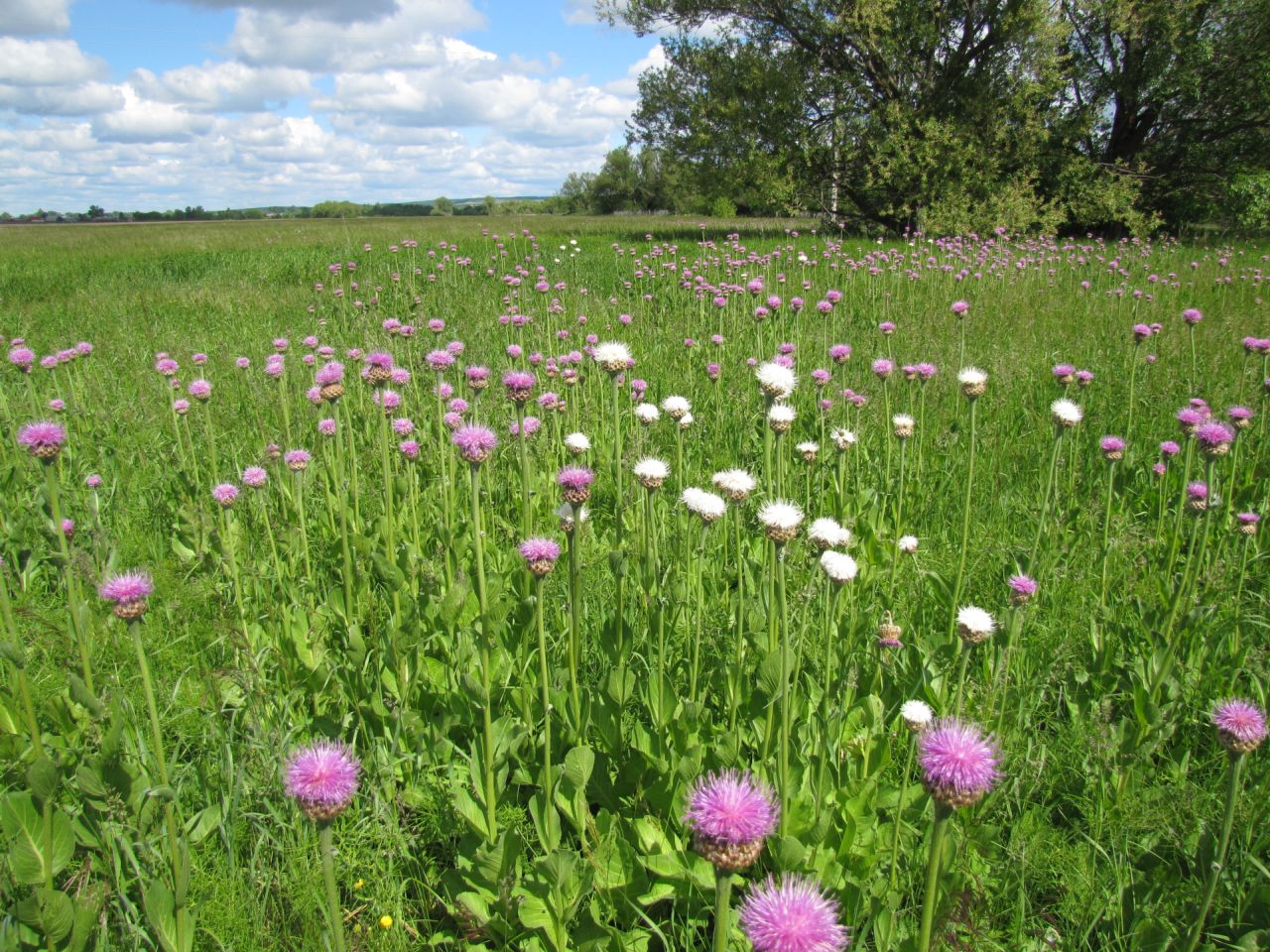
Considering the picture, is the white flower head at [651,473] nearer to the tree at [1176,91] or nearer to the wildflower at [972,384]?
the wildflower at [972,384]

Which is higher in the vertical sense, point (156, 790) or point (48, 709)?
point (156, 790)

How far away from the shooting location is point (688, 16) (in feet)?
60.0

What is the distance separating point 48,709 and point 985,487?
13.5ft

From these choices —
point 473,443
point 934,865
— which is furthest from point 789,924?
point 473,443

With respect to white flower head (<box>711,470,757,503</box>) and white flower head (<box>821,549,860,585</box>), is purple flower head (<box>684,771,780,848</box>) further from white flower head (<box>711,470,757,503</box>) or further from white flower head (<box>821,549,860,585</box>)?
white flower head (<box>711,470,757,503</box>)

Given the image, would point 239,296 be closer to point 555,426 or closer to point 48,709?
point 555,426

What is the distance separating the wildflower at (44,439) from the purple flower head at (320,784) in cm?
134

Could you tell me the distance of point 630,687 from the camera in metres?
2.09

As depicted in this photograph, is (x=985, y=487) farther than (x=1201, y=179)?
No

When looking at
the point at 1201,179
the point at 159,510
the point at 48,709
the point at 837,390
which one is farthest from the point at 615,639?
the point at 1201,179

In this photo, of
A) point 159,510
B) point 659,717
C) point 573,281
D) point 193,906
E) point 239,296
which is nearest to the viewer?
point 193,906

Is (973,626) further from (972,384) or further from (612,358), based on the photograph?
(612,358)

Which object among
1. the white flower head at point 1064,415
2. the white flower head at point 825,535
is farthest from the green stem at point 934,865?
the white flower head at point 1064,415

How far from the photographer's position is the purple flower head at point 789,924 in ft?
3.31
